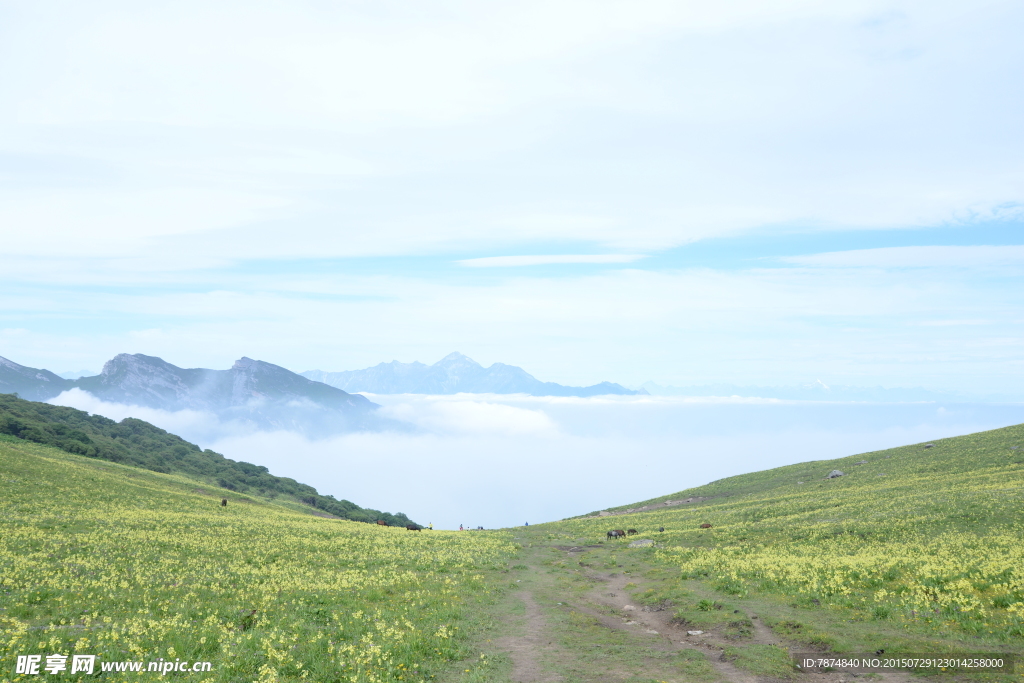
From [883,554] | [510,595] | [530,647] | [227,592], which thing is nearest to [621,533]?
[883,554]

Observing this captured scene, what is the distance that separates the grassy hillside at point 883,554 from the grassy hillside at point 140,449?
9277cm

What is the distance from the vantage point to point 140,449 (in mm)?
146625

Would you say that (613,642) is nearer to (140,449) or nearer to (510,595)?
(510,595)

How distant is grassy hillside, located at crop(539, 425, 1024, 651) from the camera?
20.4 meters

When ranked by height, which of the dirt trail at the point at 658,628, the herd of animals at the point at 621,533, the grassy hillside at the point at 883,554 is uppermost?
the grassy hillside at the point at 883,554

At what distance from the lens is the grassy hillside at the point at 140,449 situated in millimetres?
101875

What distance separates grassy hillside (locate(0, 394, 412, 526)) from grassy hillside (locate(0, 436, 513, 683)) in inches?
2582

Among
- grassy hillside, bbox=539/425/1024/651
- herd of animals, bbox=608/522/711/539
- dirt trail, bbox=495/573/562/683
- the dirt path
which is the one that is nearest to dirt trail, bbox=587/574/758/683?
the dirt path

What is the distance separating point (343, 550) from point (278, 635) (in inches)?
866

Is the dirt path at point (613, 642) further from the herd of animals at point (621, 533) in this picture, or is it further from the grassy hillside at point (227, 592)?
the herd of animals at point (621, 533)

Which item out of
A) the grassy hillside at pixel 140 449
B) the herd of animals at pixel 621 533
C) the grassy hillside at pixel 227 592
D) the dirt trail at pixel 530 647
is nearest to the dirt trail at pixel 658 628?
the dirt trail at pixel 530 647

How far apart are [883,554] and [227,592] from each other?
3367 cm

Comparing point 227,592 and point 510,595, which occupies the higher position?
point 227,592

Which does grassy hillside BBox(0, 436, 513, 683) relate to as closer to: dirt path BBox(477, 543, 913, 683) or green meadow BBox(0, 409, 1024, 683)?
green meadow BBox(0, 409, 1024, 683)
